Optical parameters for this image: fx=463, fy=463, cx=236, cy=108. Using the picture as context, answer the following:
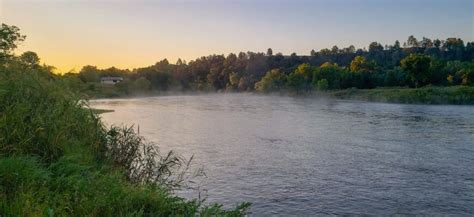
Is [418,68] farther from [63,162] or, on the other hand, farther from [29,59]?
[63,162]

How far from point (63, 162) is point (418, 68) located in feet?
337

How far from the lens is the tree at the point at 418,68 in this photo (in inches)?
4026

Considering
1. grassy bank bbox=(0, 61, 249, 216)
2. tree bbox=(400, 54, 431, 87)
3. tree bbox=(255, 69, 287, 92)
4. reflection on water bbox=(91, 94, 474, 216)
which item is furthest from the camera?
tree bbox=(255, 69, 287, 92)

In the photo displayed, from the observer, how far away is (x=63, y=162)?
10.5m

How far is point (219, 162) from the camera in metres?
22.5

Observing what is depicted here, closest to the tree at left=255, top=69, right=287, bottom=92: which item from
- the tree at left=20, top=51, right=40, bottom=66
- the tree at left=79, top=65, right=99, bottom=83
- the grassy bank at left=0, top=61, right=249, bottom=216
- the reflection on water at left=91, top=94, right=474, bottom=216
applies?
the tree at left=79, top=65, right=99, bottom=83

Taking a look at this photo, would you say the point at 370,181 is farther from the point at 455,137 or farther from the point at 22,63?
the point at 455,137

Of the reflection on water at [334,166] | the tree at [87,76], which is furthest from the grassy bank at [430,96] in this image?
the tree at [87,76]

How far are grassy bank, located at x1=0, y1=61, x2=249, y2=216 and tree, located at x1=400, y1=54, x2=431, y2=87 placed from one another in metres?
97.6

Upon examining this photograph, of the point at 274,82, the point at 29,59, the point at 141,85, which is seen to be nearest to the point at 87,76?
the point at 29,59

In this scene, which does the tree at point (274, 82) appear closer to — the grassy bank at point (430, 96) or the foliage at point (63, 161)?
the grassy bank at point (430, 96)

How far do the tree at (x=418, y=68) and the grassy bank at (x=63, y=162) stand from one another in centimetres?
9762

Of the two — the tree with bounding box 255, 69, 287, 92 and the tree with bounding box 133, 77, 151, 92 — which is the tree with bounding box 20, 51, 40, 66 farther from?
the tree with bounding box 133, 77, 151, 92

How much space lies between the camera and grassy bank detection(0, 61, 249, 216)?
8.42 m
